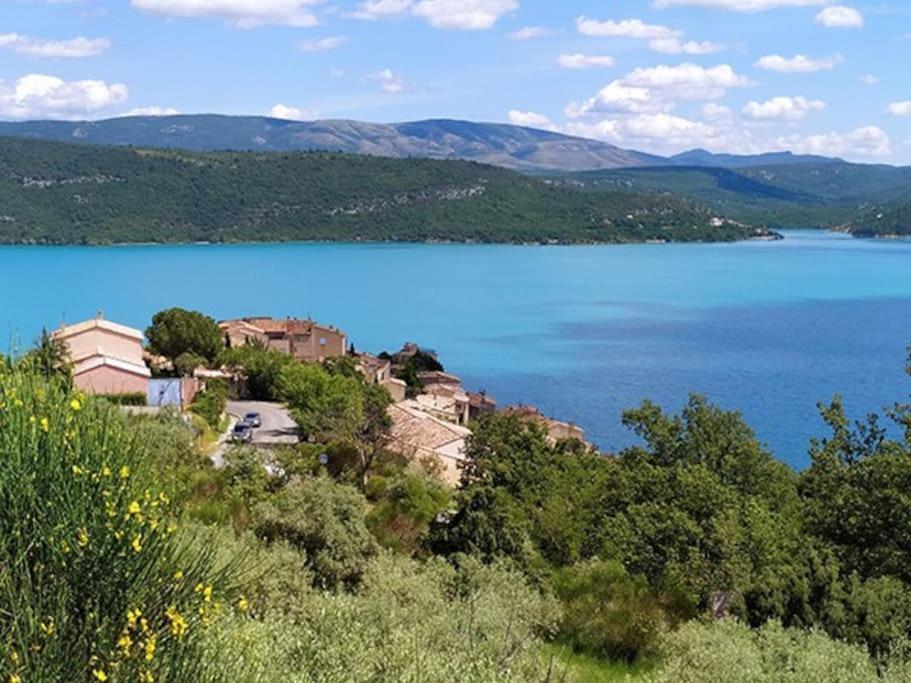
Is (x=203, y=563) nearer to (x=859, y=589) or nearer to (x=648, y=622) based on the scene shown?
(x=648, y=622)

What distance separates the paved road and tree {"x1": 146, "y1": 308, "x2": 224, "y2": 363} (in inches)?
216

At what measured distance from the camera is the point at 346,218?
182 m

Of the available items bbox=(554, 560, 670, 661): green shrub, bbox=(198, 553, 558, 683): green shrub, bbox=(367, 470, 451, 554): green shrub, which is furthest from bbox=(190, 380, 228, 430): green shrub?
bbox=(554, 560, 670, 661): green shrub

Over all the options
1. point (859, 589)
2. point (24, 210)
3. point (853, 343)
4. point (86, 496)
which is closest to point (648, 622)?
point (859, 589)

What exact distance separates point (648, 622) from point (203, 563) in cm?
792

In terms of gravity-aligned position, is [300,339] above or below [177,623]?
below

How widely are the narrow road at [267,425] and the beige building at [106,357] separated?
3.13 metres

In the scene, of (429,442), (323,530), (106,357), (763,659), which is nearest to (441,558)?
(323,530)

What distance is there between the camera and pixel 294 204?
18500cm

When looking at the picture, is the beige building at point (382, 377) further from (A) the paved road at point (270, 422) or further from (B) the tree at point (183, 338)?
(B) the tree at point (183, 338)

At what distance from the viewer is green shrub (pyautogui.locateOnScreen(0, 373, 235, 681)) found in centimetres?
475

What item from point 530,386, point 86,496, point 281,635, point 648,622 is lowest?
point 530,386

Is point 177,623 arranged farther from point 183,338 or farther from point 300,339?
point 300,339

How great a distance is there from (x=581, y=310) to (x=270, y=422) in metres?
55.2
